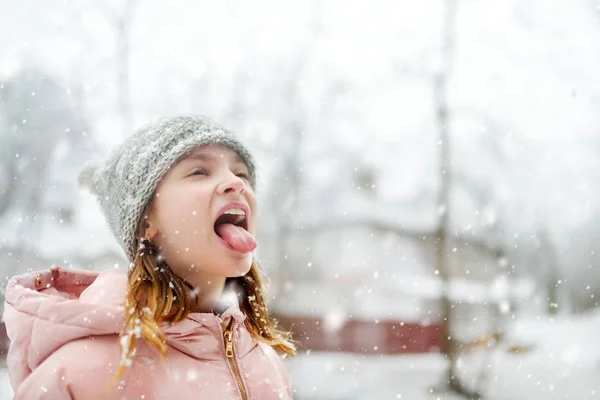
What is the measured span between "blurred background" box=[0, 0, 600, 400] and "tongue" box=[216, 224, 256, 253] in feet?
5.39

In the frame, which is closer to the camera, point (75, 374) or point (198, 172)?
point (75, 374)

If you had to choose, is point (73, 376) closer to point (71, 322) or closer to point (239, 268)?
point (71, 322)

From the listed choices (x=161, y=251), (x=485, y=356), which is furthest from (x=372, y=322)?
(x=161, y=251)

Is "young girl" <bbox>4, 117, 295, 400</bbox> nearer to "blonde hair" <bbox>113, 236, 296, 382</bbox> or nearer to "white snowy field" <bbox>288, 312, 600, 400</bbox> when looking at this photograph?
"blonde hair" <bbox>113, 236, 296, 382</bbox>

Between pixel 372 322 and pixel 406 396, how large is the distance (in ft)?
1.41

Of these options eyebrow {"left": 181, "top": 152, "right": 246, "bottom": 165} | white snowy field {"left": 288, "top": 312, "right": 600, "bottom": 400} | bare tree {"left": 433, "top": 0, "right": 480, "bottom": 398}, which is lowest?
white snowy field {"left": 288, "top": 312, "right": 600, "bottom": 400}

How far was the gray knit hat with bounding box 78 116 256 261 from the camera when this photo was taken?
2.64 feet

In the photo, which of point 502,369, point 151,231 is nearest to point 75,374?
point 151,231

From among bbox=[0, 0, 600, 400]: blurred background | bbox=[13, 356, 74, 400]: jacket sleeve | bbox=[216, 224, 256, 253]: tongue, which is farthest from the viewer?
bbox=[0, 0, 600, 400]: blurred background

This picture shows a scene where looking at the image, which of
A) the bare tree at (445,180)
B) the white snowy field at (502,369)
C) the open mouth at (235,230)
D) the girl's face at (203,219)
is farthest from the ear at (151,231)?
the bare tree at (445,180)

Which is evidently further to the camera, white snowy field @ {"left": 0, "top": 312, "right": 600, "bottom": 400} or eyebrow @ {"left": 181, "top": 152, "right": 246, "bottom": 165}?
white snowy field @ {"left": 0, "top": 312, "right": 600, "bottom": 400}

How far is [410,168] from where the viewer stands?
306cm

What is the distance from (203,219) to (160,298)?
5.5 inches

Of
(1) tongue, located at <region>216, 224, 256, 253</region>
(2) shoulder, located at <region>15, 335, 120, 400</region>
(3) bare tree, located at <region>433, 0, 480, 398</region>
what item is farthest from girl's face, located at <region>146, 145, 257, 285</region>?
(3) bare tree, located at <region>433, 0, 480, 398</region>
